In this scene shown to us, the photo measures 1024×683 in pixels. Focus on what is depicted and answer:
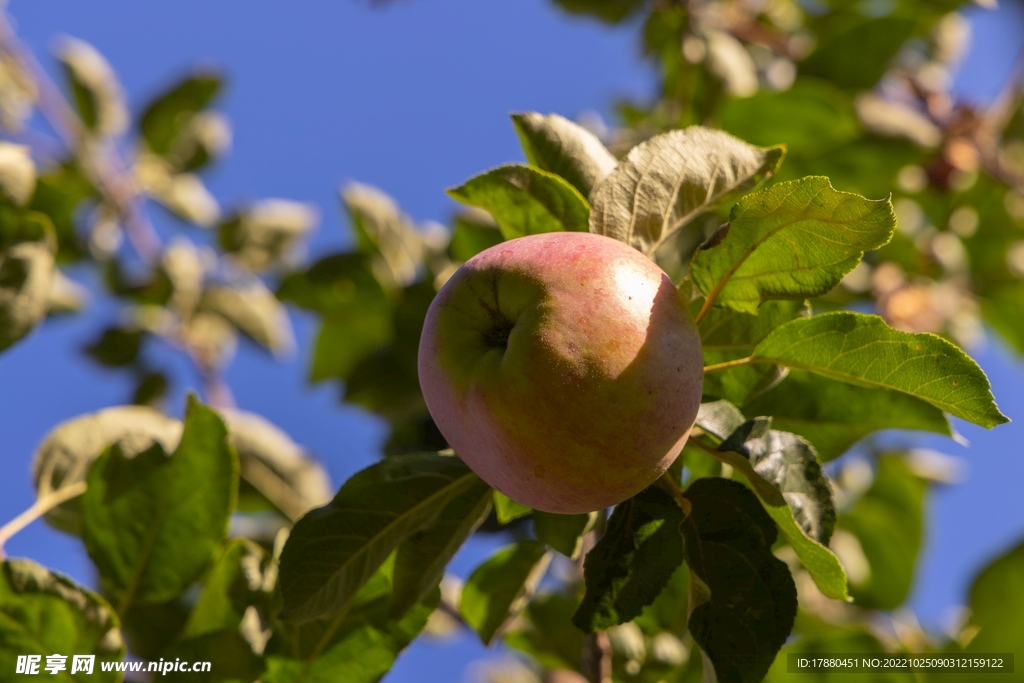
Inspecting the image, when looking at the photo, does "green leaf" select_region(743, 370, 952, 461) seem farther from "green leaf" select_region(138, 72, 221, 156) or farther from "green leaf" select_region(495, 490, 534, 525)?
"green leaf" select_region(138, 72, 221, 156)

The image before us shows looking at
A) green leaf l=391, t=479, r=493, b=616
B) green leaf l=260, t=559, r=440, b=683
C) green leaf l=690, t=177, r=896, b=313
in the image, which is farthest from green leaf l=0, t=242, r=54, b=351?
green leaf l=690, t=177, r=896, b=313

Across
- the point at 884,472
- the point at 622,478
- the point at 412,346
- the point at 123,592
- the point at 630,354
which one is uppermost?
the point at 630,354

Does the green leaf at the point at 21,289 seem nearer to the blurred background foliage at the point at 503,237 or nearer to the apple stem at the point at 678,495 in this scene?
the blurred background foliage at the point at 503,237

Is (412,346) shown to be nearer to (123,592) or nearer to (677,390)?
(123,592)

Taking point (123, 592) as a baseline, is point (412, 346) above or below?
above

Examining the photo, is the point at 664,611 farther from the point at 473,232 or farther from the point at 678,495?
the point at 473,232

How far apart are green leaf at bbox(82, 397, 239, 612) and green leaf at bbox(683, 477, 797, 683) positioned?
0.69 metres

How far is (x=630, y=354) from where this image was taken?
80cm

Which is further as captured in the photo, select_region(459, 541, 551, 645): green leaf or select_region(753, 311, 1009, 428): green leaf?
select_region(459, 541, 551, 645): green leaf

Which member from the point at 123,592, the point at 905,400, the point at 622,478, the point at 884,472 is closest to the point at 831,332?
the point at 905,400

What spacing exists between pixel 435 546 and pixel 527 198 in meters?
0.45

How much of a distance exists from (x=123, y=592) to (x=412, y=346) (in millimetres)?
724

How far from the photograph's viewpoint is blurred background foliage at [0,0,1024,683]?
1.54m

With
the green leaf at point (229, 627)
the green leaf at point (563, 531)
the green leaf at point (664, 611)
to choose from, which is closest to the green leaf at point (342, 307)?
the green leaf at point (229, 627)
